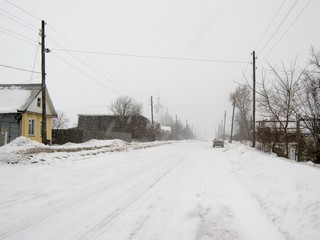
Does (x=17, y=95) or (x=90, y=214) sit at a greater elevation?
(x=17, y=95)

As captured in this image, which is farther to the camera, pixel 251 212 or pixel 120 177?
pixel 120 177

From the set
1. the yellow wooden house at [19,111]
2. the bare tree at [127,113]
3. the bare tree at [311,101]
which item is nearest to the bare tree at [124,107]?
the bare tree at [127,113]

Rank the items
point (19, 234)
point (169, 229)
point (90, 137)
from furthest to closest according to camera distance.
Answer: point (90, 137), point (169, 229), point (19, 234)

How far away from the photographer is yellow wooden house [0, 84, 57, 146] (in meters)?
27.1

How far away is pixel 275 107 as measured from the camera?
1739 cm

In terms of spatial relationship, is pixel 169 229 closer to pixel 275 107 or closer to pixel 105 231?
pixel 105 231

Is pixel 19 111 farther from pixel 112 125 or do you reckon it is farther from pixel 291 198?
pixel 112 125

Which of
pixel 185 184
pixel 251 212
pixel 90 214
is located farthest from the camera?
pixel 185 184

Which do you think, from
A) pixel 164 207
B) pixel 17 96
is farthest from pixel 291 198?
pixel 17 96

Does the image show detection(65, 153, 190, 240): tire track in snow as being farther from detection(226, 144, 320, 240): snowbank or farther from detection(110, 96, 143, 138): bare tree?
detection(110, 96, 143, 138): bare tree

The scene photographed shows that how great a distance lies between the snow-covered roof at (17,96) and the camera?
27141 mm

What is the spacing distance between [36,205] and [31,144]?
1247cm

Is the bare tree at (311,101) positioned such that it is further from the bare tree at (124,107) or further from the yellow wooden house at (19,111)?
the bare tree at (124,107)

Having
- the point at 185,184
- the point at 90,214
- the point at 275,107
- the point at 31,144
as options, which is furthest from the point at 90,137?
the point at 90,214
